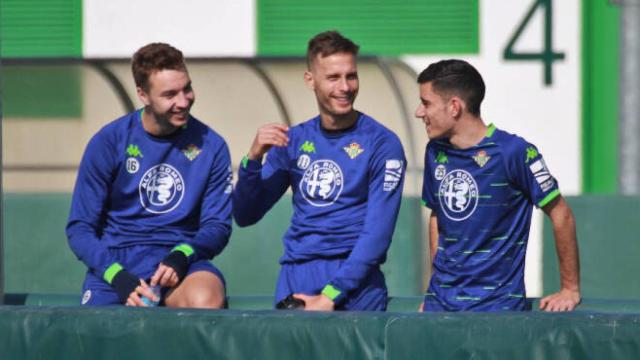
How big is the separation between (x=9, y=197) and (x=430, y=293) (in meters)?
5.42

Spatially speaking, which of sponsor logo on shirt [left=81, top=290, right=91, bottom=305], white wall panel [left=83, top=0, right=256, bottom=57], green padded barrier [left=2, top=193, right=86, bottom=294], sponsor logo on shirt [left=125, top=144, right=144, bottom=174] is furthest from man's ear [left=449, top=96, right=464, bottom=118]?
white wall panel [left=83, top=0, right=256, bottom=57]

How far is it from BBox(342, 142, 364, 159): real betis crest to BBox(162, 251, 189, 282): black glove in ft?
2.77

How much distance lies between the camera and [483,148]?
602cm

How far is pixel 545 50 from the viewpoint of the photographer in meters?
13.8

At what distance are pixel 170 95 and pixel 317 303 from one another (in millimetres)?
1170

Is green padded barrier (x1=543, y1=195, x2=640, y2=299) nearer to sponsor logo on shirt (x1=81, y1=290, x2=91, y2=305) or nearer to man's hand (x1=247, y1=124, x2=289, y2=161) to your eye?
man's hand (x1=247, y1=124, x2=289, y2=161)

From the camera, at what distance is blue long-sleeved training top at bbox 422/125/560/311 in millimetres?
5961

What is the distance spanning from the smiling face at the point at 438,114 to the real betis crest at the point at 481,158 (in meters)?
0.17

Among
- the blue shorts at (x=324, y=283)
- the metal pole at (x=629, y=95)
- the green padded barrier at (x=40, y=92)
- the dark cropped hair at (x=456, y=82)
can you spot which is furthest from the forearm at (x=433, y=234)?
the green padded barrier at (x=40, y=92)

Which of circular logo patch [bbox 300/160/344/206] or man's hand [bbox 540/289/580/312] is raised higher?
circular logo patch [bbox 300/160/344/206]

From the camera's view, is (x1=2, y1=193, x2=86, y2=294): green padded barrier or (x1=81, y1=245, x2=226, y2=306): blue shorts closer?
(x1=81, y1=245, x2=226, y2=306): blue shorts

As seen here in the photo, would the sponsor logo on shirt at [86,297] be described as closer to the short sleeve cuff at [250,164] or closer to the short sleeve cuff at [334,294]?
the short sleeve cuff at [250,164]

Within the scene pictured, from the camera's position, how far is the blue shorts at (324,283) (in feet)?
20.7

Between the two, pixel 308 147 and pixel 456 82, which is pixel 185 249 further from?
pixel 456 82
